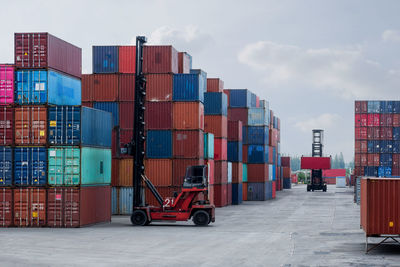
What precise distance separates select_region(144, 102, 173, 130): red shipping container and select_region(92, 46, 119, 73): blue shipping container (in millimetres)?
3914

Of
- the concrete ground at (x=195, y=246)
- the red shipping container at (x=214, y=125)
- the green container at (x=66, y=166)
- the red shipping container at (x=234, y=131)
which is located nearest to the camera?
the concrete ground at (x=195, y=246)

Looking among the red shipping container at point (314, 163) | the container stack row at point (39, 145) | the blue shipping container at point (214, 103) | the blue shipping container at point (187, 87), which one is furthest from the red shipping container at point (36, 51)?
the red shipping container at point (314, 163)

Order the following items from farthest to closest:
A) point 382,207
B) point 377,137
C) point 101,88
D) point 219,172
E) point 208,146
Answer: point 377,137
point 219,172
point 208,146
point 101,88
point 382,207

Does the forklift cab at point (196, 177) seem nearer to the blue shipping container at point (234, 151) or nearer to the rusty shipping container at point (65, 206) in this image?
the rusty shipping container at point (65, 206)

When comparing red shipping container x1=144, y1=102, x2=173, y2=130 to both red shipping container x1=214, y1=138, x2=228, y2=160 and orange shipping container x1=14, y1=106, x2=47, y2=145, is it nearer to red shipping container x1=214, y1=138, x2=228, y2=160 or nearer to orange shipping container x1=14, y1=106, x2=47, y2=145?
red shipping container x1=214, y1=138, x2=228, y2=160

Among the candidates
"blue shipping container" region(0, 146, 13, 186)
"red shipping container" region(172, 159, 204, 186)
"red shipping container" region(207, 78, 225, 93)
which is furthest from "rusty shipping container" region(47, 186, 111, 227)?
"red shipping container" region(207, 78, 225, 93)

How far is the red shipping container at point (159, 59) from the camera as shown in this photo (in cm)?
4491

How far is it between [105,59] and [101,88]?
204 cm

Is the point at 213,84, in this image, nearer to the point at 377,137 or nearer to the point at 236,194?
the point at 236,194

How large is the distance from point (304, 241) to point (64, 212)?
1248 cm

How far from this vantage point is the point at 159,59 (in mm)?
45094

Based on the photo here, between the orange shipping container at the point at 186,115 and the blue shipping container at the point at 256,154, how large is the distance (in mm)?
25071

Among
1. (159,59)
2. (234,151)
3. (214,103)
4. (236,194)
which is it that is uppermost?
(159,59)

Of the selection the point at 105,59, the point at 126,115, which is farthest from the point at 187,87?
the point at 105,59
